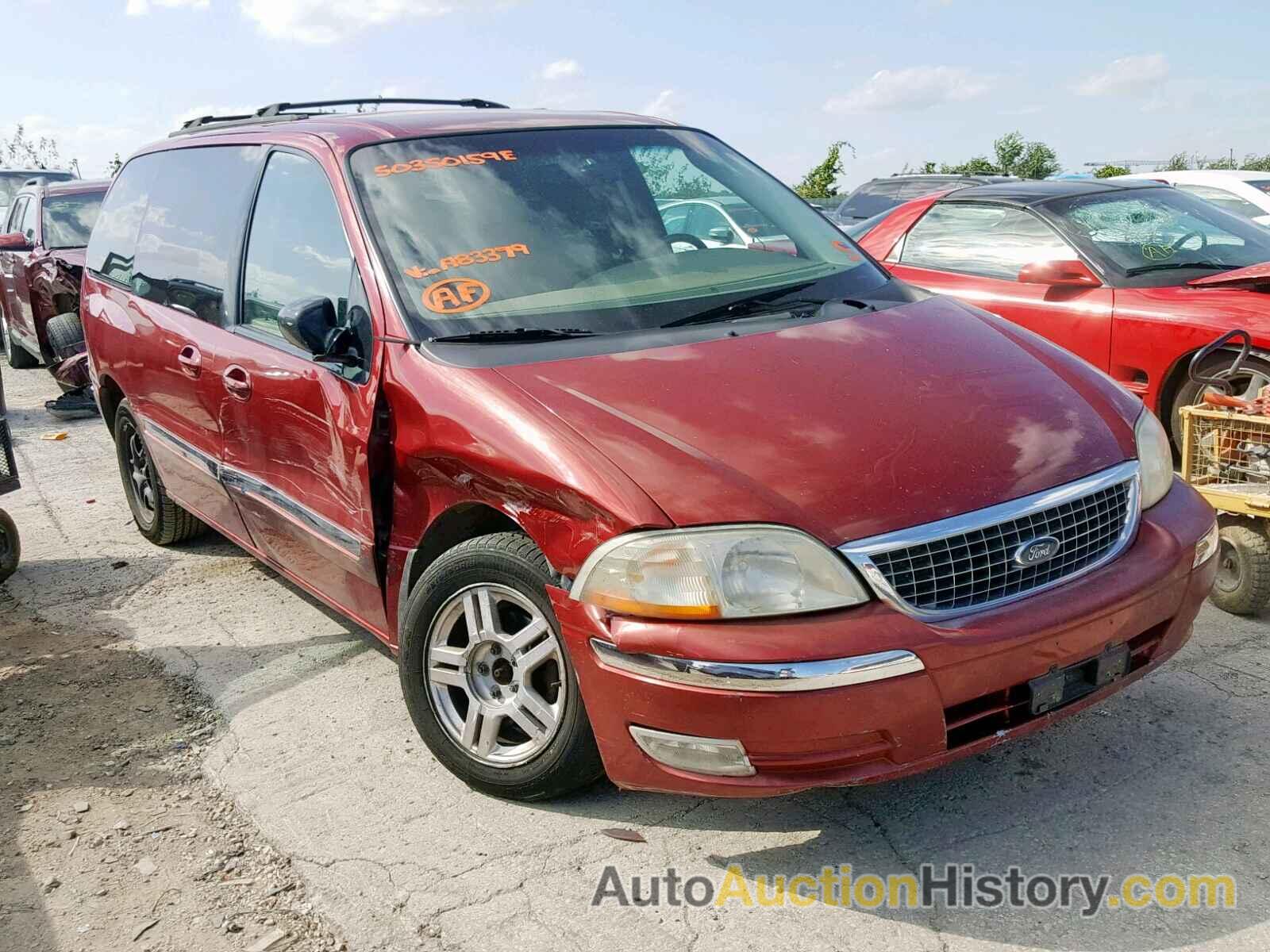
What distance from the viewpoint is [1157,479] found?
3.29 metres

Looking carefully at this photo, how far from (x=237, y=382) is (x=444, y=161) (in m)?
A: 1.07

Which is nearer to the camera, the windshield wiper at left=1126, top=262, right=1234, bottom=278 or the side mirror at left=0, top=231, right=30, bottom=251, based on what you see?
the windshield wiper at left=1126, top=262, right=1234, bottom=278

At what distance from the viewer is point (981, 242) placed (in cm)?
668

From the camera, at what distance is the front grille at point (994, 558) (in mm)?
2701

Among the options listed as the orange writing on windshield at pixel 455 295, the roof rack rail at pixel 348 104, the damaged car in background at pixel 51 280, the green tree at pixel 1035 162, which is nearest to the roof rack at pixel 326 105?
the roof rack rail at pixel 348 104

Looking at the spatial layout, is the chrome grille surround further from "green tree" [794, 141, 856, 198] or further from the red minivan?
"green tree" [794, 141, 856, 198]

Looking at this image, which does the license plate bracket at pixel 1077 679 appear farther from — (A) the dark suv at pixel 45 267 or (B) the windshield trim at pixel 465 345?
(A) the dark suv at pixel 45 267

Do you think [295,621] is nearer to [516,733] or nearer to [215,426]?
[215,426]

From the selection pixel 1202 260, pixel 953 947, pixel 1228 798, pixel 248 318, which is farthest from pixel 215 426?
pixel 1202 260

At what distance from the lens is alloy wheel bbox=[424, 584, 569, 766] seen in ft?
10.1

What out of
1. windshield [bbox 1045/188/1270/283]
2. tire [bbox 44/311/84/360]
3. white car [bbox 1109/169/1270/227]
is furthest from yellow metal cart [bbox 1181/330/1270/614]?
tire [bbox 44/311/84/360]

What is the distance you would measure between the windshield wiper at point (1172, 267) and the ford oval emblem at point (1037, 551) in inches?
138

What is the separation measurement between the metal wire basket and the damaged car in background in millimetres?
7983

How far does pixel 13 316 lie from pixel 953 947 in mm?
11972
